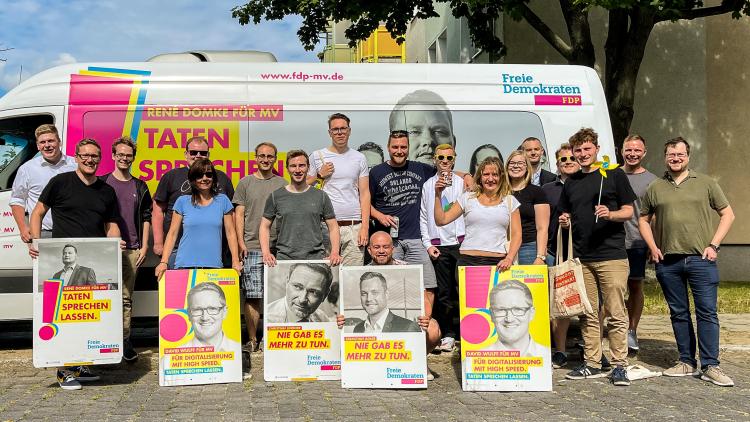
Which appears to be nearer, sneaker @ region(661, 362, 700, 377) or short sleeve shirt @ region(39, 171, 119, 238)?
short sleeve shirt @ region(39, 171, 119, 238)

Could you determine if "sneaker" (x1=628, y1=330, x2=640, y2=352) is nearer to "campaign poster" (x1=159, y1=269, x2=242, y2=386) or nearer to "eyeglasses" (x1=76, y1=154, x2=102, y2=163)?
"campaign poster" (x1=159, y1=269, x2=242, y2=386)

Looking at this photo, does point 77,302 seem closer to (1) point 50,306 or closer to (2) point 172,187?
(1) point 50,306

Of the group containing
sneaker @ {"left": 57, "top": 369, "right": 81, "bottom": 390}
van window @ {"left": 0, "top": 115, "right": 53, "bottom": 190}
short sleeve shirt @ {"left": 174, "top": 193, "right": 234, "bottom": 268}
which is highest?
van window @ {"left": 0, "top": 115, "right": 53, "bottom": 190}

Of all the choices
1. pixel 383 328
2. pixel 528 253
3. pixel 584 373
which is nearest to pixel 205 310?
pixel 383 328

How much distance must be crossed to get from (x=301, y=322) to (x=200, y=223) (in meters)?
1.14

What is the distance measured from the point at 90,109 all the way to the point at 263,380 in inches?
128

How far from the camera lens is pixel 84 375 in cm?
705

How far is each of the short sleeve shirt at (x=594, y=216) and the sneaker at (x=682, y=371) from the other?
107 cm

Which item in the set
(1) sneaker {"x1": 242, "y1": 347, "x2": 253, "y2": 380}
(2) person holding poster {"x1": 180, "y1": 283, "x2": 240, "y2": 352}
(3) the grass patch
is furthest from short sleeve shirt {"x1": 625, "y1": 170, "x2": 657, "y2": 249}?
(2) person holding poster {"x1": 180, "y1": 283, "x2": 240, "y2": 352}

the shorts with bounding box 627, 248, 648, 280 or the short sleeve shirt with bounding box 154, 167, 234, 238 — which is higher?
the short sleeve shirt with bounding box 154, 167, 234, 238

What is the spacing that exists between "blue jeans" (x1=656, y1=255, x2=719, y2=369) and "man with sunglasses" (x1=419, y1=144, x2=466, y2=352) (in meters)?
1.86

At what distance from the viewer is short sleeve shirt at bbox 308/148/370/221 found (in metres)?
7.81

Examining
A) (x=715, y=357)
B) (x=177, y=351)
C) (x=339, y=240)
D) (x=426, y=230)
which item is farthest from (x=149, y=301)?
(x=715, y=357)

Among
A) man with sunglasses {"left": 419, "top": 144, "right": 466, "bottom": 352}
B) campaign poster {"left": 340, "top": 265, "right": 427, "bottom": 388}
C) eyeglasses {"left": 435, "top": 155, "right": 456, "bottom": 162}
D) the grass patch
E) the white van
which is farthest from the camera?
the grass patch
